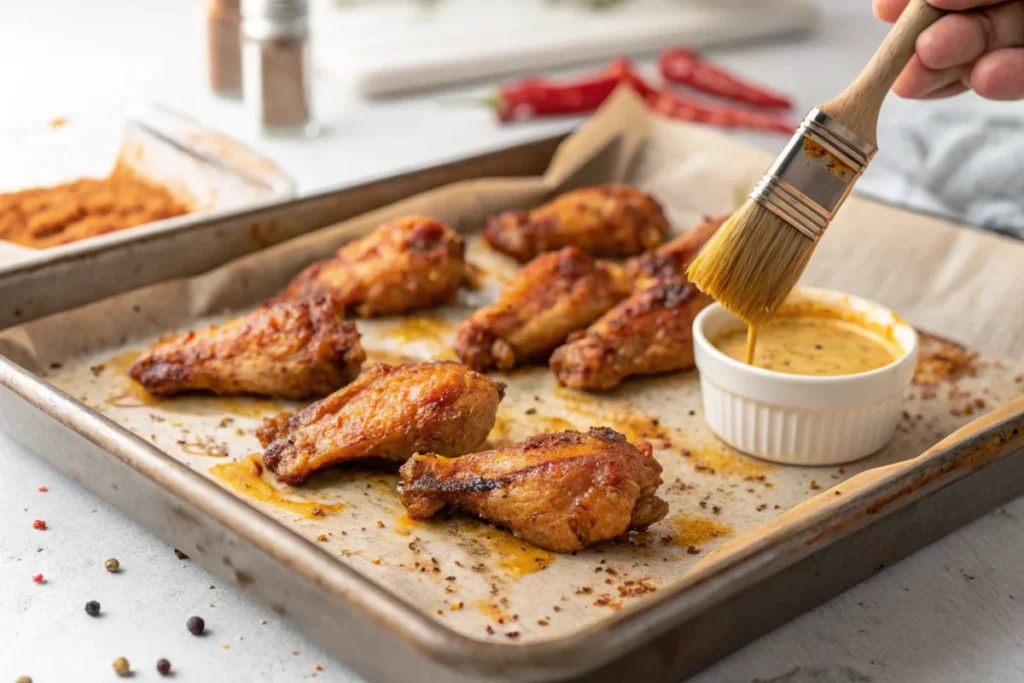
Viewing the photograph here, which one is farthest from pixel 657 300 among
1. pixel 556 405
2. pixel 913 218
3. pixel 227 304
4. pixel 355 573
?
pixel 355 573

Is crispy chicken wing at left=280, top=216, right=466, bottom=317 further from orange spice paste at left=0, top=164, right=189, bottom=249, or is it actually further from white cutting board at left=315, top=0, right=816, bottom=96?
white cutting board at left=315, top=0, right=816, bottom=96

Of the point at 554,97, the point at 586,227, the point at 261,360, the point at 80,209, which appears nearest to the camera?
the point at 261,360

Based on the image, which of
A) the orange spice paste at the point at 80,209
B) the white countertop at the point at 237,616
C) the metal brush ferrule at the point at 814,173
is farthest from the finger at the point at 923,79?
the orange spice paste at the point at 80,209

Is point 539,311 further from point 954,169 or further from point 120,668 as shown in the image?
point 954,169

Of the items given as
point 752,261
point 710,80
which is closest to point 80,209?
point 752,261

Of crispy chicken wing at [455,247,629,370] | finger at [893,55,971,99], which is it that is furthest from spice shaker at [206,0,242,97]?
finger at [893,55,971,99]

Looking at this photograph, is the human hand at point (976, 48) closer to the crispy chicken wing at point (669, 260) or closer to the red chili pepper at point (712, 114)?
the crispy chicken wing at point (669, 260)
